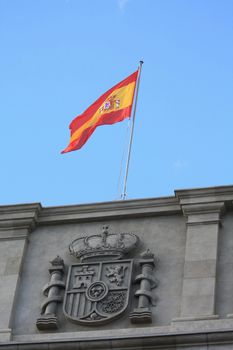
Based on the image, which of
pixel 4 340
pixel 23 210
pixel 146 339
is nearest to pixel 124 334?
pixel 146 339

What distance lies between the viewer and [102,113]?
3231 centimetres

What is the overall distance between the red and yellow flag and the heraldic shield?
5.00 meters

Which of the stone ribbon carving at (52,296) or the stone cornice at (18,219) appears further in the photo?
the stone cornice at (18,219)

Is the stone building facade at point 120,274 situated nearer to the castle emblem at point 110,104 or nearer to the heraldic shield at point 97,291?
the heraldic shield at point 97,291

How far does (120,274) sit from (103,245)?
1.01 meters

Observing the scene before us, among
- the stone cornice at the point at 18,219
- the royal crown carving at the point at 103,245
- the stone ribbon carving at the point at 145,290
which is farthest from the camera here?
the stone cornice at the point at 18,219

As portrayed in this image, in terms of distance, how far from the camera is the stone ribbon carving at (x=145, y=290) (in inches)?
1041

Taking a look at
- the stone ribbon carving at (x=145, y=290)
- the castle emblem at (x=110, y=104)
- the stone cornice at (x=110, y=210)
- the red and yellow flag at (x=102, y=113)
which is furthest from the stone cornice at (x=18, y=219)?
the castle emblem at (x=110, y=104)

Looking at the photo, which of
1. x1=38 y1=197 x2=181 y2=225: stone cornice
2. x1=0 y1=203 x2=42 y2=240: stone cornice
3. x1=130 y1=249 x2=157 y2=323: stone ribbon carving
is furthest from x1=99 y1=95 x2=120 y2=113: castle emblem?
x1=130 y1=249 x2=157 y2=323: stone ribbon carving

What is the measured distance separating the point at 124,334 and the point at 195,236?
2.95 m

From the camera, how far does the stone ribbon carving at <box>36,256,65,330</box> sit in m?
26.9

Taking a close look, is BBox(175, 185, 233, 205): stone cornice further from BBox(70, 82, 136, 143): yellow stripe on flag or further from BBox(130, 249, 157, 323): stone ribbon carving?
BBox(70, 82, 136, 143): yellow stripe on flag

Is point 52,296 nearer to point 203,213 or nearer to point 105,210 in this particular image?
point 105,210

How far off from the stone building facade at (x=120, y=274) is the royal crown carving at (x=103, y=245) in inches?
0.9
